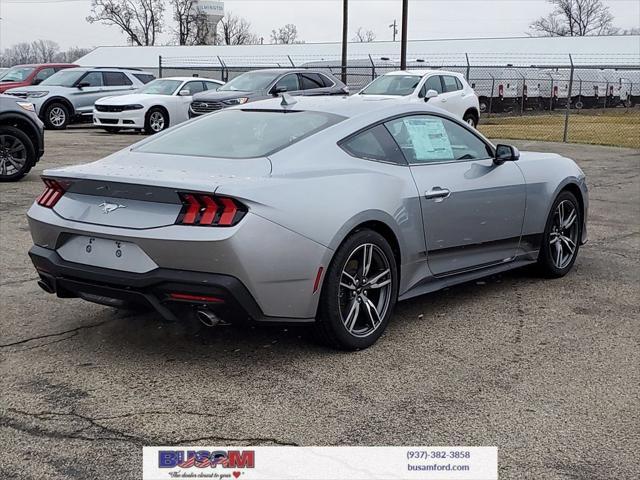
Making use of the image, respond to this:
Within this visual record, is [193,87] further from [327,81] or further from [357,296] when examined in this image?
[357,296]

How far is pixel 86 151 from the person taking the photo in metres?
15.8

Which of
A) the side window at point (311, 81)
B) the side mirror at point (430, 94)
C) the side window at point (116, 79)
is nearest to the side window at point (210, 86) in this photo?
the side window at point (116, 79)

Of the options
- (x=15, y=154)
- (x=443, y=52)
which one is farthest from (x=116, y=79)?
(x=443, y=52)

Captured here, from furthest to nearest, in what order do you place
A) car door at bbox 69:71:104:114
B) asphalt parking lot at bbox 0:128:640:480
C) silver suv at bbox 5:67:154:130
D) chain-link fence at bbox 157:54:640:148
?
chain-link fence at bbox 157:54:640:148 → car door at bbox 69:71:104:114 → silver suv at bbox 5:67:154:130 → asphalt parking lot at bbox 0:128:640:480

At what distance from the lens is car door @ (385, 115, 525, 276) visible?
5.07m

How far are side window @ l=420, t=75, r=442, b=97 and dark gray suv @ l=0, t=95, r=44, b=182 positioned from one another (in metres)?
9.36

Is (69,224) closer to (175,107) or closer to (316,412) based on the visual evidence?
(316,412)

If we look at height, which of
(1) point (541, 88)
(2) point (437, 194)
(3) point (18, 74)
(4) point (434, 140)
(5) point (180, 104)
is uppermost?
(4) point (434, 140)

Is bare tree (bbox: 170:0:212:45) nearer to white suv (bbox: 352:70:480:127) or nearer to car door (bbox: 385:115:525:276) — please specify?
white suv (bbox: 352:70:480:127)

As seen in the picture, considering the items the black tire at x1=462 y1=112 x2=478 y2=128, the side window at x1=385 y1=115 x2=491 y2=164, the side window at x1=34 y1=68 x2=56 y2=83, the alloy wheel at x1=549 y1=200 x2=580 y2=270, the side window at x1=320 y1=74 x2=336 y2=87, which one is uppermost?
the side window at x1=385 y1=115 x2=491 y2=164

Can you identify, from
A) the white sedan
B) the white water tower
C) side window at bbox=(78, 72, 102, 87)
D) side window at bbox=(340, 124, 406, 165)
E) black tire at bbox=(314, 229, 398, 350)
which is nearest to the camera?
black tire at bbox=(314, 229, 398, 350)

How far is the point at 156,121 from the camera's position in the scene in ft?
67.3

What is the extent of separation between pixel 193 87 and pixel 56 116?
3.91m

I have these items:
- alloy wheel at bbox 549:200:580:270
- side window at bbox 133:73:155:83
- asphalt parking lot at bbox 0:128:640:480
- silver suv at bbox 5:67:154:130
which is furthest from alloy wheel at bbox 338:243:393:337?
side window at bbox 133:73:155:83
